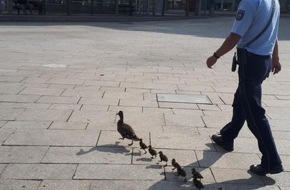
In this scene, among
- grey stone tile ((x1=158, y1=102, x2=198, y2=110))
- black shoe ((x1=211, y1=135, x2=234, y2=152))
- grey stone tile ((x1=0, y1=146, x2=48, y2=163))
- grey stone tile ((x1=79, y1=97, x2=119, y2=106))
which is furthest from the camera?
grey stone tile ((x1=79, y1=97, x2=119, y2=106))

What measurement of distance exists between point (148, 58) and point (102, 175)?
333 inches

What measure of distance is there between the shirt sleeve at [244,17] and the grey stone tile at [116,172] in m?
1.59

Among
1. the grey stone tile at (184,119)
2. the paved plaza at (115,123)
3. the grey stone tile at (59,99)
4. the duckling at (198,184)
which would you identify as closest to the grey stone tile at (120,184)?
the paved plaza at (115,123)

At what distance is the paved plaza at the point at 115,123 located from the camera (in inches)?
164

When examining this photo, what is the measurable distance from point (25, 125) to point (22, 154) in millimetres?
1052

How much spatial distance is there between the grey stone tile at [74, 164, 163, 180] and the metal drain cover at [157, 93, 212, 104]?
2993 mm

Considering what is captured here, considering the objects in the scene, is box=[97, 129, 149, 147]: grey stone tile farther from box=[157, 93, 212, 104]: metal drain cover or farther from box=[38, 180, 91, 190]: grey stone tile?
box=[157, 93, 212, 104]: metal drain cover

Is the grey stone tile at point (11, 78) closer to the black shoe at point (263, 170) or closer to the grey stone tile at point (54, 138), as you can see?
the grey stone tile at point (54, 138)

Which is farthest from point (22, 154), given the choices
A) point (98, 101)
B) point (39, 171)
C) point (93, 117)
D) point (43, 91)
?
point (43, 91)

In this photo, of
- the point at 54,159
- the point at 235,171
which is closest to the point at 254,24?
the point at 235,171

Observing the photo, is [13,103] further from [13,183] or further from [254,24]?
[254,24]

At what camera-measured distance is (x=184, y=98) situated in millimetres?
7480

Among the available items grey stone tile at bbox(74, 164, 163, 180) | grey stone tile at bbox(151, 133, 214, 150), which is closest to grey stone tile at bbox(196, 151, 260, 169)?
grey stone tile at bbox(151, 133, 214, 150)

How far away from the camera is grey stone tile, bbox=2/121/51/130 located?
18.1 ft
